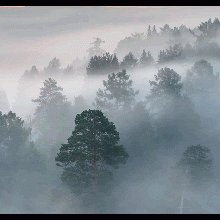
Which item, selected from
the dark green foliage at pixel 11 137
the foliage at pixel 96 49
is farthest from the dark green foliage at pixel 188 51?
the dark green foliage at pixel 11 137

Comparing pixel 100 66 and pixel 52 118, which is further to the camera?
pixel 100 66

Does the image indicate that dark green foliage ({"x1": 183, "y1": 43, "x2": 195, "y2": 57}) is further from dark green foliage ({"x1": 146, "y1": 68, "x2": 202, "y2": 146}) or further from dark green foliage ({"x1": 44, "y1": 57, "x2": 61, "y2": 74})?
dark green foliage ({"x1": 44, "y1": 57, "x2": 61, "y2": 74})

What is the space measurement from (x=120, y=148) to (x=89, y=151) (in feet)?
10.5

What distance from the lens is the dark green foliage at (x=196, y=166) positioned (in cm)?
4103

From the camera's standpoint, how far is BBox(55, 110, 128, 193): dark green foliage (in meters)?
38.2

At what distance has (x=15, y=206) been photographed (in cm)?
4472

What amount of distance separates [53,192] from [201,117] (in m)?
32.1

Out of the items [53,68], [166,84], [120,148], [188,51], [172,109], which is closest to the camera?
[120,148]

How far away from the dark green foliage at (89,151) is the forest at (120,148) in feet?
0.32

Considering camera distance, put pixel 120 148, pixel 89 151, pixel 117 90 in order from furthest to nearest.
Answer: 1. pixel 117 90
2. pixel 89 151
3. pixel 120 148

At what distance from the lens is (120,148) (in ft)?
128

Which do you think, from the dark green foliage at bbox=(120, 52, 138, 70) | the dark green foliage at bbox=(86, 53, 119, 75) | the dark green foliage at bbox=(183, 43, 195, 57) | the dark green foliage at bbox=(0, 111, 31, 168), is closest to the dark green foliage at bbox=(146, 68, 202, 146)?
the dark green foliage at bbox=(86, 53, 119, 75)

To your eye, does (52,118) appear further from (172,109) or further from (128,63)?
(128,63)

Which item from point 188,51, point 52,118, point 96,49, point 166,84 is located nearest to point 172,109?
point 166,84
